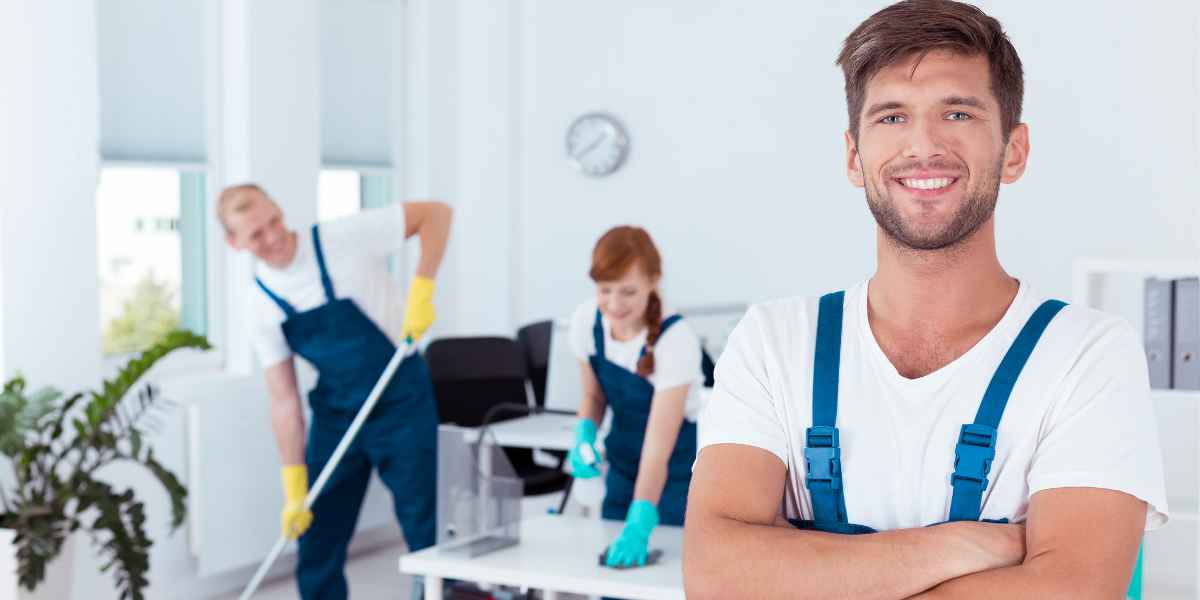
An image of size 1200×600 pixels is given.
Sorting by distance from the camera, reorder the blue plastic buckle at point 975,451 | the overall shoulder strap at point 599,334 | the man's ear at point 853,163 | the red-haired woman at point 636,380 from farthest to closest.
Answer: the overall shoulder strap at point 599,334, the red-haired woman at point 636,380, the man's ear at point 853,163, the blue plastic buckle at point 975,451

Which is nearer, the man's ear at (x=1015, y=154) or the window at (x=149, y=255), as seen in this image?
the man's ear at (x=1015, y=154)

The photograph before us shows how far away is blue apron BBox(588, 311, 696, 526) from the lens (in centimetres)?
318

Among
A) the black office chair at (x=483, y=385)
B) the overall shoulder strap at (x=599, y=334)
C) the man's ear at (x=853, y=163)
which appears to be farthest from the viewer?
the black office chair at (x=483, y=385)

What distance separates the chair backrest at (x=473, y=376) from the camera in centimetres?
447

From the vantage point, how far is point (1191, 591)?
2.70 metres

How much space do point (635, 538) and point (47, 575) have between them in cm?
180

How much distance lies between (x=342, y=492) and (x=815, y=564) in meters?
2.97

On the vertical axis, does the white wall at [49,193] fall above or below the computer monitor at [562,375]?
above

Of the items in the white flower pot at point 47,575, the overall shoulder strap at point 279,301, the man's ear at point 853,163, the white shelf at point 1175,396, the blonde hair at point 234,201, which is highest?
the blonde hair at point 234,201

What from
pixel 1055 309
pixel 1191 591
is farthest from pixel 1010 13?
pixel 1055 309

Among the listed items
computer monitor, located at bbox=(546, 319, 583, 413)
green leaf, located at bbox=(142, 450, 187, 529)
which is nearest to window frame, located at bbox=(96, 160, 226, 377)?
green leaf, located at bbox=(142, 450, 187, 529)

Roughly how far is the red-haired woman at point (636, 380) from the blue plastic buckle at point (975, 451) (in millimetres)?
1639

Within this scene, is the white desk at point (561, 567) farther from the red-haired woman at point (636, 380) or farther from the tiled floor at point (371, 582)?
the tiled floor at point (371, 582)

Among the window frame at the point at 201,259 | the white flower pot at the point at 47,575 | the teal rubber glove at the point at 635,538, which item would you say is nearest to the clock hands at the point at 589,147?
the window frame at the point at 201,259
